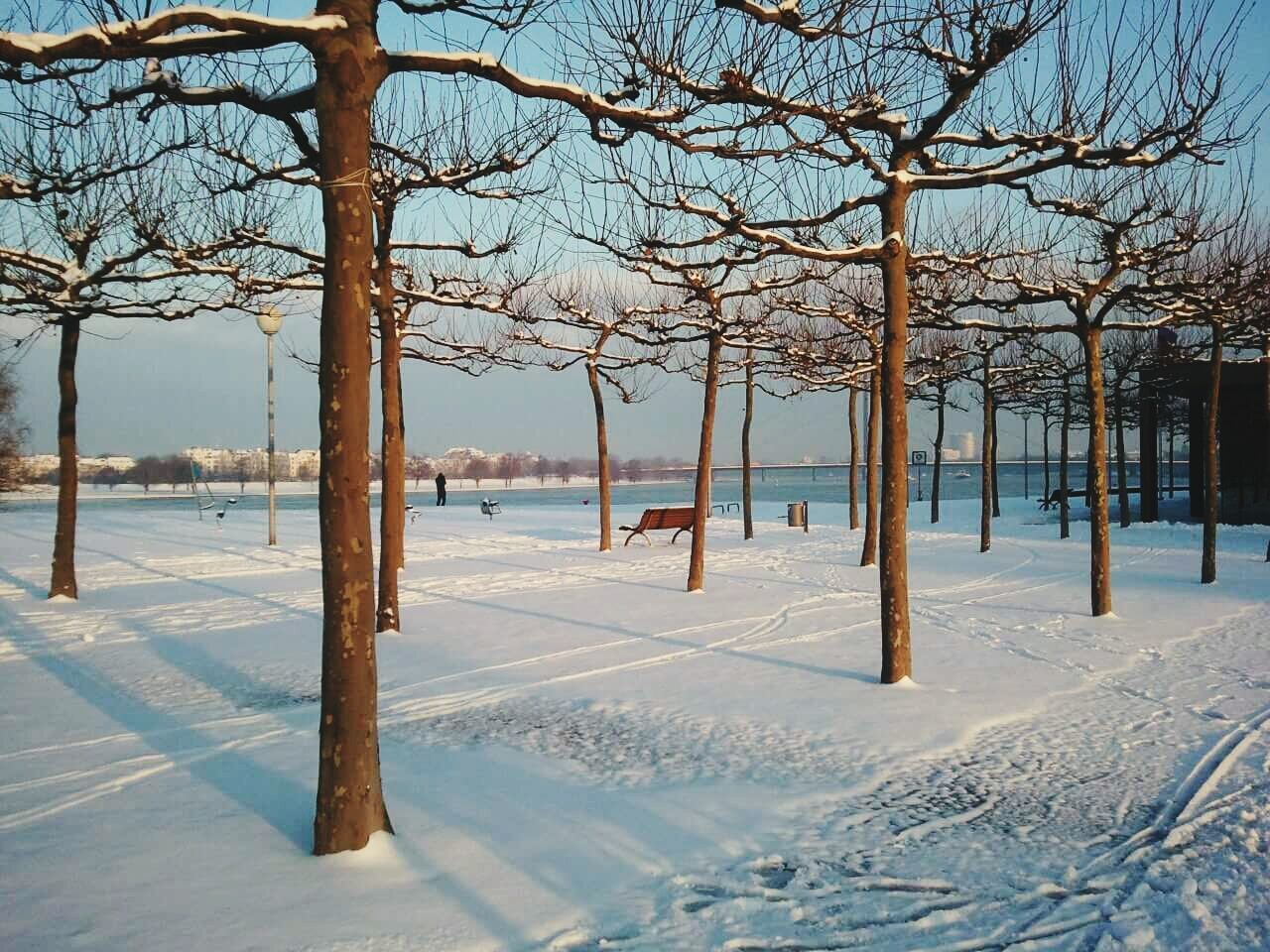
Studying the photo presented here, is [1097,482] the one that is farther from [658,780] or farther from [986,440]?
[986,440]

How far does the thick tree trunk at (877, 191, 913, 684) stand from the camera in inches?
296

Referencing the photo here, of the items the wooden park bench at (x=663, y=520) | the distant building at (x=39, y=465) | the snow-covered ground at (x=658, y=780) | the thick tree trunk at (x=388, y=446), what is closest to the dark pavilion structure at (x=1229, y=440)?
the wooden park bench at (x=663, y=520)

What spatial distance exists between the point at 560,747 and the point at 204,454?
114m

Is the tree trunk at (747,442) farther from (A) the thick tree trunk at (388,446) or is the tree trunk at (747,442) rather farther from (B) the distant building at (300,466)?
(B) the distant building at (300,466)

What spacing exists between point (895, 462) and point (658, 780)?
12.2ft

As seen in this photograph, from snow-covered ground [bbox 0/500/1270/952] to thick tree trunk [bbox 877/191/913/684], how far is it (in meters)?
0.42

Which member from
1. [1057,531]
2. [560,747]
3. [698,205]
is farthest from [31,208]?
[1057,531]

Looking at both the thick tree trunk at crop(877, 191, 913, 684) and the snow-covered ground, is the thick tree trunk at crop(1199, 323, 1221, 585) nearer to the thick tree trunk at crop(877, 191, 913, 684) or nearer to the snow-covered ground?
the snow-covered ground

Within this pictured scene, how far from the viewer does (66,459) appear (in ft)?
41.3

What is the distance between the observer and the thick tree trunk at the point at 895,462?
752 centimetres

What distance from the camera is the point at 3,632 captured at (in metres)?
10.3

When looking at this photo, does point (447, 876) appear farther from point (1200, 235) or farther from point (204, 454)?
point (204, 454)

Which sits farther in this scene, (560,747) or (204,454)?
(204,454)

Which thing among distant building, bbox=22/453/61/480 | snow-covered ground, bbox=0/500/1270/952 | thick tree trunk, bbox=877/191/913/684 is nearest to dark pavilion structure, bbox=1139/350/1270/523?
snow-covered ground, bbox=0/500/1270/952
